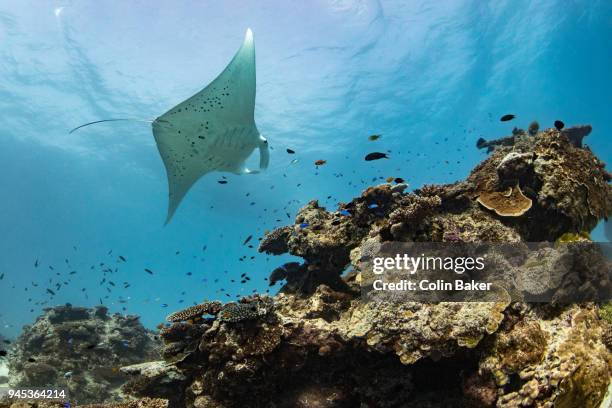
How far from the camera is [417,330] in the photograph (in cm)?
437

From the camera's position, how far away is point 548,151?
5.94 metres

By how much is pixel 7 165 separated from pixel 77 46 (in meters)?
41.5

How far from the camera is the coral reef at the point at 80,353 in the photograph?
381 inches

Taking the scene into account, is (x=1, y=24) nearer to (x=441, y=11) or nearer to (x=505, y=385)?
(x=441, y=11)

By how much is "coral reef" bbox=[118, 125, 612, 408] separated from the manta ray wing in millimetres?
3321

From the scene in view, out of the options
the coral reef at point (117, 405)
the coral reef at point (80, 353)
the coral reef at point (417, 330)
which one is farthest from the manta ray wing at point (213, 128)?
the coral reef at point (80, 353)

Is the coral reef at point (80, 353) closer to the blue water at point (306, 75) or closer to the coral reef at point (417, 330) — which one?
the blue water at point (306, 75)

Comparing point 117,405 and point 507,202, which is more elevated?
point 507,202

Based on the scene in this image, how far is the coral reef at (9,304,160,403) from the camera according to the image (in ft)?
31.7

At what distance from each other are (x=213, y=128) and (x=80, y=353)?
843 centimetres

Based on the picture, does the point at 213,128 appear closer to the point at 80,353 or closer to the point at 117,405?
the point at 117,405

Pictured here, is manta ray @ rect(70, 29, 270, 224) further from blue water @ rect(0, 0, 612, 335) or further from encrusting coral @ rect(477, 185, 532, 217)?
blue water @ rect(0, 0, 612, 335)

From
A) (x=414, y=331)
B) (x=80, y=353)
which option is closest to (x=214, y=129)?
(x=414, y=331)

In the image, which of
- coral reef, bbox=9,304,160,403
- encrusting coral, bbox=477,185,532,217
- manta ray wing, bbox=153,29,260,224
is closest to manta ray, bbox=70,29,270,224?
manta ray wing, bbox=153,29,260,224
